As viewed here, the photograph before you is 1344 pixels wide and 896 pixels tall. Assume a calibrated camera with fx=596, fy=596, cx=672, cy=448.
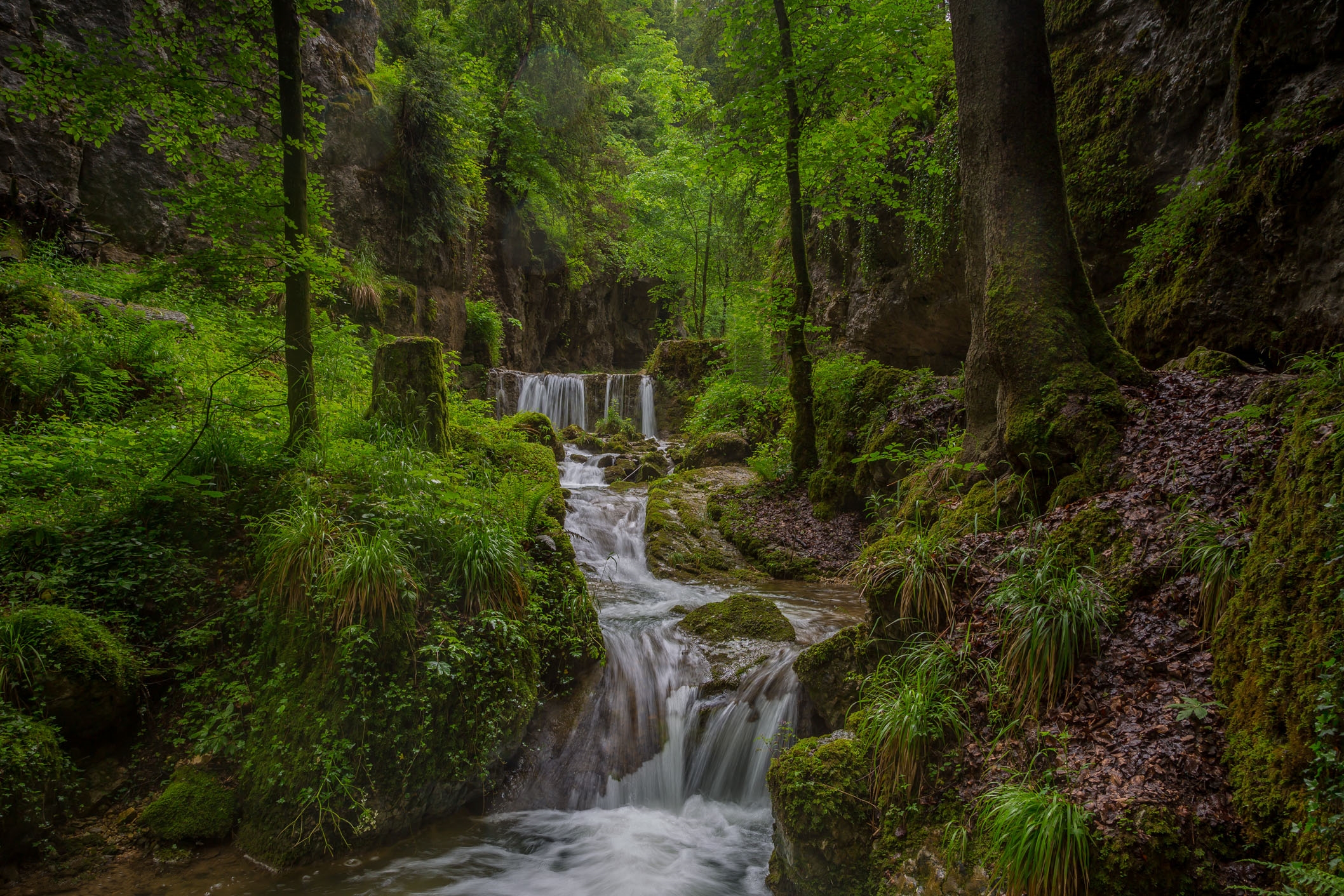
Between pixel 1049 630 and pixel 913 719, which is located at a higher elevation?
pixel 1049 630

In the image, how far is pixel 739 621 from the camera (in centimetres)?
635

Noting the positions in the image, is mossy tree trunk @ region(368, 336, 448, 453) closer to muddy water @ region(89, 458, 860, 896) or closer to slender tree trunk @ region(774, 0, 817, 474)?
muddy water @ region(89, 458, 860, 896)

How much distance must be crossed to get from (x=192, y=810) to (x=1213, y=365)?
809 cm

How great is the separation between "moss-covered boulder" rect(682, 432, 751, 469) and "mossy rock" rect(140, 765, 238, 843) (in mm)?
10400

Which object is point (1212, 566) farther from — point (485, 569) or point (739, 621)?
point (485, 569)

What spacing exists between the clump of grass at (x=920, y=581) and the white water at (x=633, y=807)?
144 cm

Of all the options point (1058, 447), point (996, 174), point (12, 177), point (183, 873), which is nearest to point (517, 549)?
point (183, 873)

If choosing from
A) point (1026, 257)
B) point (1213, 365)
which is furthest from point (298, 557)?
point (1213, 365)

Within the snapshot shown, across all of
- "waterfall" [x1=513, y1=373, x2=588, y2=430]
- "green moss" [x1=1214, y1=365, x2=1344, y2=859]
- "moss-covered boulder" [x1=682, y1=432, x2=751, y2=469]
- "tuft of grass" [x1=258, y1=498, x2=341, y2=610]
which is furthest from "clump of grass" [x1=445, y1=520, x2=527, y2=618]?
"waterfall" [x1=513, y1=373, x2=588, y2=430]

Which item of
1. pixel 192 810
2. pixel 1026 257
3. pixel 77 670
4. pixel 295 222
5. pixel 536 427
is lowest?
pixel 192 810

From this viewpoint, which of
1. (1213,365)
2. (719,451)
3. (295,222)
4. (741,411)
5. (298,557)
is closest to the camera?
(298,557)

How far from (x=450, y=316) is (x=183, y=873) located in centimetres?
1531

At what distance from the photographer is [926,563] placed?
420 centimetres

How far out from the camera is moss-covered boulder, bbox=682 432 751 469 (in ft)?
44.3
